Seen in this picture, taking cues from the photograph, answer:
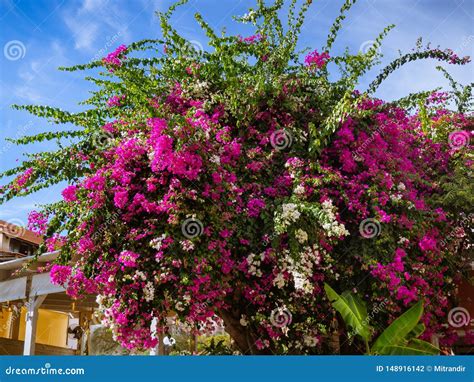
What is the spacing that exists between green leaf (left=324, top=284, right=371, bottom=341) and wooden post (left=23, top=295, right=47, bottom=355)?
667 cm

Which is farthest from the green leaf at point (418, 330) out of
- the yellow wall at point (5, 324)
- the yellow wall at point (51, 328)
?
the yellow wall at point (51, 328)

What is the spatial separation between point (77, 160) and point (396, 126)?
449 centimetres

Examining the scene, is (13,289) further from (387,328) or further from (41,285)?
(387,328)

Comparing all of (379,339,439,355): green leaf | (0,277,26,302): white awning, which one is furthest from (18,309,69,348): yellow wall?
(379,339,439,355): green leaf

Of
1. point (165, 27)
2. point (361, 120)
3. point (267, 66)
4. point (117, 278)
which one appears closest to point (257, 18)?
point (267, 66)

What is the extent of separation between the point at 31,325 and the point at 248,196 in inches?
248

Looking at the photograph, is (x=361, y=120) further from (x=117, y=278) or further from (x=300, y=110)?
(x=117, y=278)

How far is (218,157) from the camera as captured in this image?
22.0 feet

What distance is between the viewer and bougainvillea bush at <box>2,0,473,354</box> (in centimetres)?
→ 636

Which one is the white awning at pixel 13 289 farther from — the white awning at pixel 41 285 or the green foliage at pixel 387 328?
the green foliage at pixel 387 328

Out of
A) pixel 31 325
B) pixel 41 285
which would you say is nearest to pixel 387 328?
pixel 41 285

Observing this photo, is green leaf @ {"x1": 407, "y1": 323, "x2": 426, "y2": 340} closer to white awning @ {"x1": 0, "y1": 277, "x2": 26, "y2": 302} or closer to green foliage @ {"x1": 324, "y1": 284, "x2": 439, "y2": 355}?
green foliage @ {"x1": 324, "y1": 284, "x2": 439, "y2": 355}

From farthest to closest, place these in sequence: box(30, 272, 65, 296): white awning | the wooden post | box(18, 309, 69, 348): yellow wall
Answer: box(18, 309, 69, 348): yellow wall → the wooden post → box(30, 272, 65, 296): white awning

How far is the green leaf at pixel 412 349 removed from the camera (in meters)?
6.50
